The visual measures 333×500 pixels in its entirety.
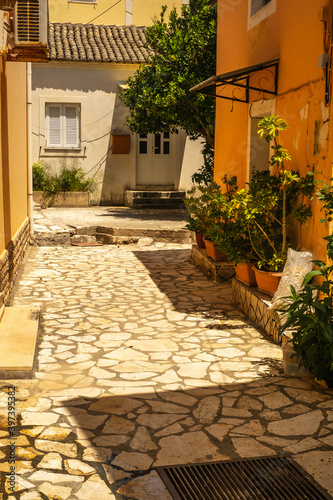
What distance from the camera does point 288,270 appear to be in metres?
6.78

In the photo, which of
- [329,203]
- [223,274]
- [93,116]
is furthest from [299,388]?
[93,116]

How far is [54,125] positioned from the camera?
755 inches

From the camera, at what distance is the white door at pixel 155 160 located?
65.1 ft

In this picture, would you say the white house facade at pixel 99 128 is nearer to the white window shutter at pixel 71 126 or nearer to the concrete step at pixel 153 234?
the white window shutter at pixel 71 126

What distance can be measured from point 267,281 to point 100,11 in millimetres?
18143

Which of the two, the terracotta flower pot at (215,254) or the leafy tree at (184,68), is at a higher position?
the leafy tree at (184,68)

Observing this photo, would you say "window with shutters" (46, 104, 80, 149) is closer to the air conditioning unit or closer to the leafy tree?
the leafy tree

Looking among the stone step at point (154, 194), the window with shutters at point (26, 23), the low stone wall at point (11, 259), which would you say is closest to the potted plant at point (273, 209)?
the window with shutters at point (26, 23)

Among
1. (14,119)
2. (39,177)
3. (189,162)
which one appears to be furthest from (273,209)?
(39,177)

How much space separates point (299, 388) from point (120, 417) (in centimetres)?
169

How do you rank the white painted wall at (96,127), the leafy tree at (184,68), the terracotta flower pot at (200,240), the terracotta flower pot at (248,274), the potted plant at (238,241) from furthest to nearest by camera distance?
1. the white painted wall at (96,127)
2. the leafy tree at (184,68)
3. the terracotta flower pot at (200,240)
4. the terracotta flower pot at (248,274)
5. the potted plant at (238,241)

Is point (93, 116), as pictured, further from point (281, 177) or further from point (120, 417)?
point (120, 417)

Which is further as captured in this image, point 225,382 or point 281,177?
point 281,177

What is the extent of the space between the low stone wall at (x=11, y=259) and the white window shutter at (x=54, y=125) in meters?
7.73
